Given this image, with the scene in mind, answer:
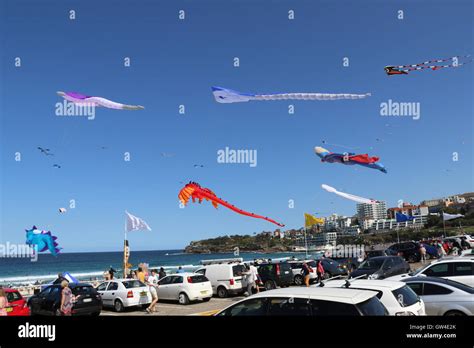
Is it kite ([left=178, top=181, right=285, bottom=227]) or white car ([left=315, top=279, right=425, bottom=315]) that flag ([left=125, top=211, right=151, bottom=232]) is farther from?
white car ([left=315, top=279, right=425, bottom=315])

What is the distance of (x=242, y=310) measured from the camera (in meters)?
6.39

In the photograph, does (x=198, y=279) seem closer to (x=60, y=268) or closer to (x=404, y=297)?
(x=404, y=297)

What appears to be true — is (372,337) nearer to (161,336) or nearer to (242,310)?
(161,336)

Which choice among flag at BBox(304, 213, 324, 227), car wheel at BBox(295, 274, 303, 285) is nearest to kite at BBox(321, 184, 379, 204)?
flag at BBox(304, 213, 324, 227)

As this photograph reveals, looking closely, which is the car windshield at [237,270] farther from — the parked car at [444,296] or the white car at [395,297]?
the white car at [395,297]

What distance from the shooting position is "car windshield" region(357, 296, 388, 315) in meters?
5.66

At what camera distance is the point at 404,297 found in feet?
26.8

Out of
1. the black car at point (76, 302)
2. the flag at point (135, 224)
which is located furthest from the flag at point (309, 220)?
the black car at point (76, 302)

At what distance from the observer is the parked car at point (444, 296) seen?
944 cm

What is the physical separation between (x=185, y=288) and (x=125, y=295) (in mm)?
2681

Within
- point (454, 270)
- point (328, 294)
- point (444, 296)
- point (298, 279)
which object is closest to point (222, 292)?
point (298, 279)

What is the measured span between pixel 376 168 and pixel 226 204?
1131 centimetres

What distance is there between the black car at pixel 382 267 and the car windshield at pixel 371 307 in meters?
13.3

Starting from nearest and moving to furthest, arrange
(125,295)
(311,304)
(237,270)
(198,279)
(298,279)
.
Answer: (311,304)
(125,295)
(198,279)
(237,270)
(298,279)
